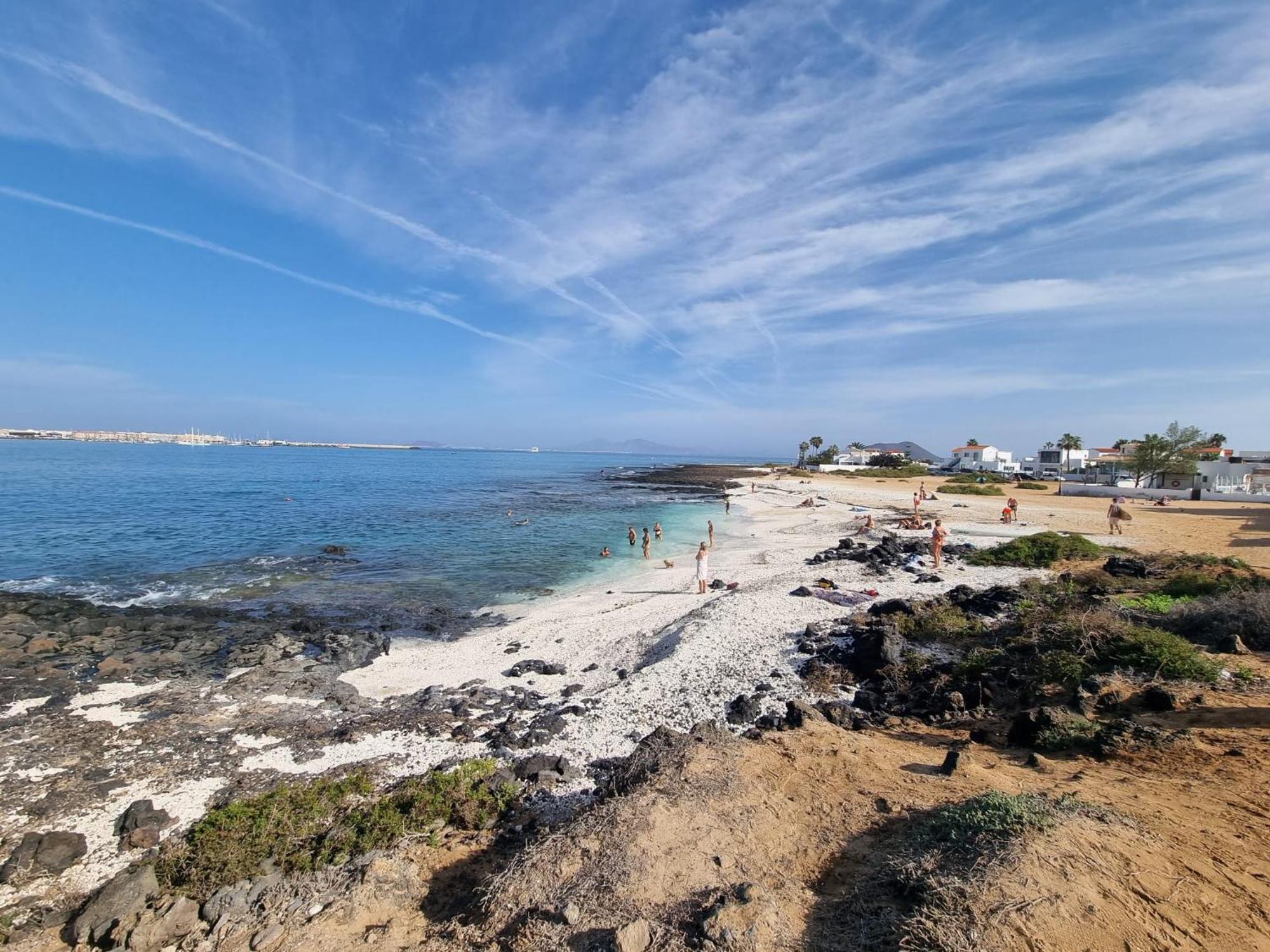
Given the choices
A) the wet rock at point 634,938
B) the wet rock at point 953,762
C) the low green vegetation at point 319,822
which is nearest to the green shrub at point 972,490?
the wet rock at point 953,762

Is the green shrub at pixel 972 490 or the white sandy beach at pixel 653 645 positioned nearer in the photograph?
the white sandy beach at pixel 653 645

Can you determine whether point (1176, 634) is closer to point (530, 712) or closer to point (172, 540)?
→ point (530, 712)

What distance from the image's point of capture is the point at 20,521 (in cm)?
3388

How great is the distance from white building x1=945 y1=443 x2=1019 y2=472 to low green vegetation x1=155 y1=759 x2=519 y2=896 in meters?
114

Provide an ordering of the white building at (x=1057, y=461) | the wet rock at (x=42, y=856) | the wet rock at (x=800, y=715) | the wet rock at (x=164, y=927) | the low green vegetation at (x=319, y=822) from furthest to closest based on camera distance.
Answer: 1. the white building at (x=1057, y=461)
2. the wet rock at (x=800, y=715)
3. the wet rock at (x=42, y=856)
4. the low green vegetation at (x=319, y=822)
5. the wet rock at (x=164, y=927)

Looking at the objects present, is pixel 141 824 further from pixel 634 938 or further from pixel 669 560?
pixel 669 560

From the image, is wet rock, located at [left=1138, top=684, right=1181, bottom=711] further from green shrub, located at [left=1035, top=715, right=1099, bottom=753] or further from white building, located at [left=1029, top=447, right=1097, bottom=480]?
white building, located at [left=1029, top=447, right=1097, bottom=480]

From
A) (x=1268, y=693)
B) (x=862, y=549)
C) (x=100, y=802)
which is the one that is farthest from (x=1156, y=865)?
(x=862, y=549)

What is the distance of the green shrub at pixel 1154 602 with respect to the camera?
41.7ft

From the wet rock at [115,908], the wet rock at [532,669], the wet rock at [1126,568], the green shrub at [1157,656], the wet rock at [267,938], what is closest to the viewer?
the wet rock at [267,938]

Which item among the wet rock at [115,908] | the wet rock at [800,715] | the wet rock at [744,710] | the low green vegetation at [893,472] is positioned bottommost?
the wet rock at [115,908]

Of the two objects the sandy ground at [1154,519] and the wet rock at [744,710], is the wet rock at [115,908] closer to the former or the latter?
the wet rock at [744,710]

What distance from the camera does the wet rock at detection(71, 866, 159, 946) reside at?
18.0 feet

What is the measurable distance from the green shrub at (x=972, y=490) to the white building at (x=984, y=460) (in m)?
49.9
